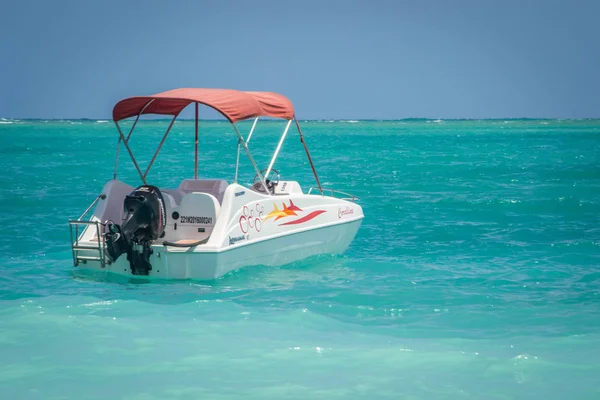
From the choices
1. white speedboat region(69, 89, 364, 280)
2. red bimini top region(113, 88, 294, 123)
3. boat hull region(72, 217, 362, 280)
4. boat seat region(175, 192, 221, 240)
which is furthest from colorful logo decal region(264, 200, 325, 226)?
red bimini top region(113, 88, 294, 123)

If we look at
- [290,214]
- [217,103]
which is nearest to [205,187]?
[290,214]

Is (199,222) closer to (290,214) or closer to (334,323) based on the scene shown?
(290,214)

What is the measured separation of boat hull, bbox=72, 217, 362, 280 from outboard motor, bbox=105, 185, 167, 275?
0.12m

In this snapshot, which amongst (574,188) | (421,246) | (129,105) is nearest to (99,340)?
(129,105)

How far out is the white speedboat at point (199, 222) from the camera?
992 centimetres

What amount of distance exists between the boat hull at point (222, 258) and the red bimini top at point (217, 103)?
166cm

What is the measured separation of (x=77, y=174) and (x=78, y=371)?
26371 millimetres

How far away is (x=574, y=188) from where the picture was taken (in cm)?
2525

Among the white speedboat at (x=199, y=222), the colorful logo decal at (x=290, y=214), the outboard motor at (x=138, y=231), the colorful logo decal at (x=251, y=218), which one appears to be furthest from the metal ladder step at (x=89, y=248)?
the colorful logo decal at (x=290, y=214)

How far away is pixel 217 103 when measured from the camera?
10.3 metres

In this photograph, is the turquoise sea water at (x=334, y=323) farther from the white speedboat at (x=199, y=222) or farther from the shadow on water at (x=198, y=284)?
the white speedboat at (x=199, y=222)

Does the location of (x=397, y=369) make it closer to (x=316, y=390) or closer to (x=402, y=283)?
(x=316, y=390)

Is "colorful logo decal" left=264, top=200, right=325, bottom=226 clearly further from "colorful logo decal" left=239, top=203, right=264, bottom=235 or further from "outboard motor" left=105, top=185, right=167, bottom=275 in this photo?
"outboard motor" left=105, top=185, right=167, bottom=275

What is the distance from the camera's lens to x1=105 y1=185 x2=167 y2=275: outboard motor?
988cm
